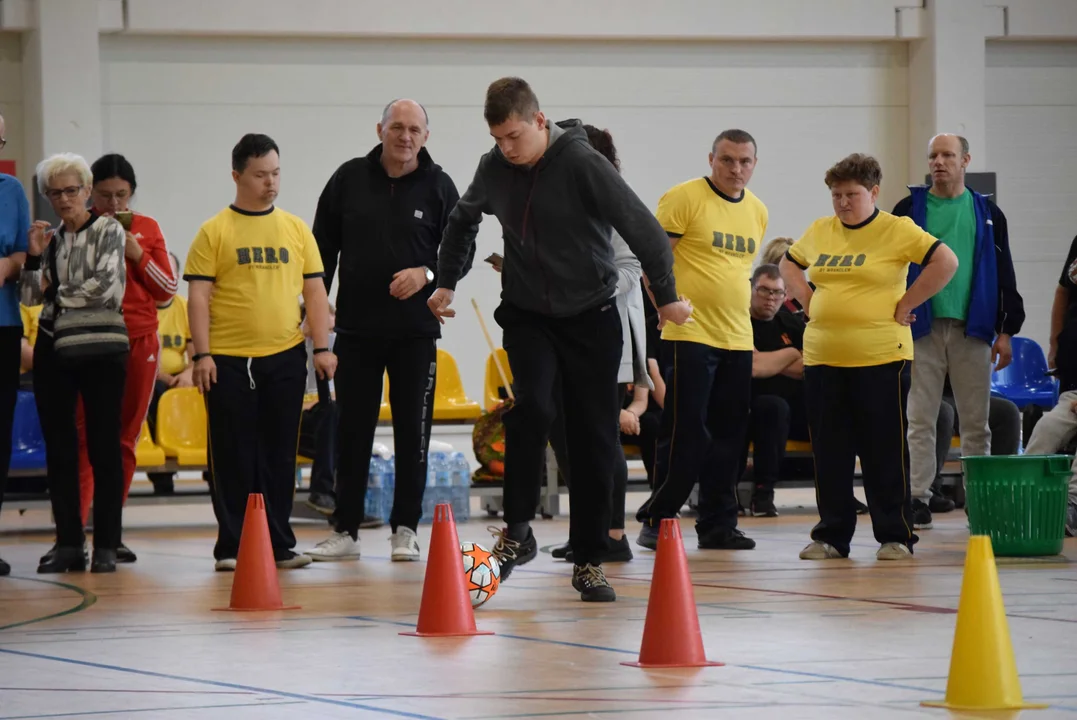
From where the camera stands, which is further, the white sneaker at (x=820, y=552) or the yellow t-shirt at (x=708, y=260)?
the yellow t-shirt at (x=708, y=260)

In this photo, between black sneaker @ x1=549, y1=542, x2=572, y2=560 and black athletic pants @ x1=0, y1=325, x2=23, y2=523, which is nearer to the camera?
black athletic pants @ x1=0, y1=325, x2=23, y2=523

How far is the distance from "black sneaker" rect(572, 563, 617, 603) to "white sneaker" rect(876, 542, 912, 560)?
1.68 metres

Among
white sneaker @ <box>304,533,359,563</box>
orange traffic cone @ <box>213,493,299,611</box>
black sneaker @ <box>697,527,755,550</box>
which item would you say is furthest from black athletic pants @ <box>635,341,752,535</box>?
orange traffic cone @ <box>213,493,299,611</box>

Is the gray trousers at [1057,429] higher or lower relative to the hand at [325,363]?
lower

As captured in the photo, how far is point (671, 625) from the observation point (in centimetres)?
352

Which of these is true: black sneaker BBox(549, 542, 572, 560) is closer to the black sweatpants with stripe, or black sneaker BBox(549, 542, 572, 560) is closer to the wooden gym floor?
the wooden gym floor

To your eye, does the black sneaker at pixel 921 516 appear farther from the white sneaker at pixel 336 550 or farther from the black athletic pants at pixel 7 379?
the black athletic pants at pixel 7 379

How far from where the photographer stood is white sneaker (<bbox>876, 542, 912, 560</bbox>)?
6156 mm

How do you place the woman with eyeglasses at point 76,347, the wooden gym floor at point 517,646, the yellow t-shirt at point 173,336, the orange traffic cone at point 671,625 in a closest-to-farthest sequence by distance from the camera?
the wooden gym floor at point 517,646, the orange traffic cone at point 671,625, the woman with eyeglasses at point 76,347, the yellow t-shirt at point 173,336

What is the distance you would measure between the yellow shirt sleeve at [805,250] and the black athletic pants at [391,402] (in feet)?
4.83

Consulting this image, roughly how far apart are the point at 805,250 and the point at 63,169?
2.82 m

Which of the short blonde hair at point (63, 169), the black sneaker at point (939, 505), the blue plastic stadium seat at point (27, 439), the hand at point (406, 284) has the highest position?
the short blonde hair at point (63, 169)

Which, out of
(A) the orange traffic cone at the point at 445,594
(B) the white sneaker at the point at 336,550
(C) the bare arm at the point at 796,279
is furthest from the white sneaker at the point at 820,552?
→ (A) the orange traffic cone at the point at 445,594

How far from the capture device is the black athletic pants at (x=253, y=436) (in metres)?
6.05
